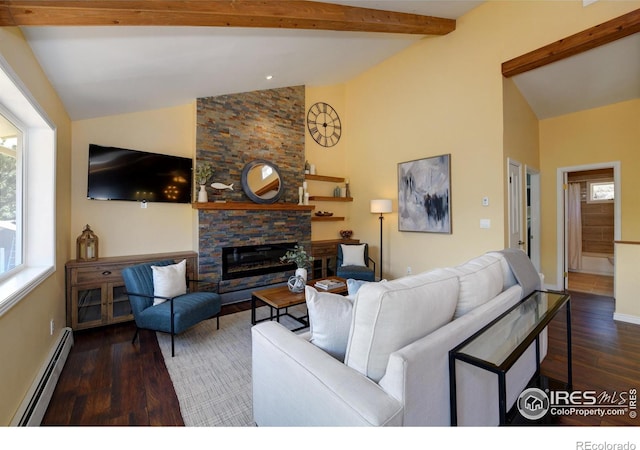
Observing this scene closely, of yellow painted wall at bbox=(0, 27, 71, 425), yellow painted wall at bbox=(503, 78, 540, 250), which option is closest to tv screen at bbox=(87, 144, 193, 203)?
yellow painted wall at bbox=(0, 27, 71, 425)

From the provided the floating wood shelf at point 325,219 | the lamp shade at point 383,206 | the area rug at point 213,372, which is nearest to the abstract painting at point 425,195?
the lamp shade at point 383,206

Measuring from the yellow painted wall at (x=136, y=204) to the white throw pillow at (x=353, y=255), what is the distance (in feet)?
7.98

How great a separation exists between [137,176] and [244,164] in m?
1.50

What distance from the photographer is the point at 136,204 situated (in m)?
3.64

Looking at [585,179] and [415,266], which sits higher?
[585,179]

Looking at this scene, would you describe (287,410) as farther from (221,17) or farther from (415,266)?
(415,266)

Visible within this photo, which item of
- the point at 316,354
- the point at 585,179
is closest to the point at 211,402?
the point at 316,354

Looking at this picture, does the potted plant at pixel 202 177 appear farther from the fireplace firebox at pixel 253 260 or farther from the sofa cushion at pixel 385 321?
the sofa cushion at pixel 385 321

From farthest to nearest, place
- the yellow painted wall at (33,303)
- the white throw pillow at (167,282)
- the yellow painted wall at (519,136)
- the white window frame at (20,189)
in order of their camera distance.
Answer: the yellow painted wall at (519,136)
the white throw pillow at (167,282)
the white window frame at (20,189)
the yellow painted wall at (33,303)

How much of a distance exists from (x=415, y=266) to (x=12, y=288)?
14.9 ft

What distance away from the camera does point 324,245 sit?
5219 mm

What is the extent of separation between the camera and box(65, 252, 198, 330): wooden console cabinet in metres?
2.94

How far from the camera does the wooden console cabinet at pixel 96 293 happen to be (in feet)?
9.64

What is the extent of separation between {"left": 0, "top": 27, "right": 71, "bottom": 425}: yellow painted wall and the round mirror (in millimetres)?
2141
